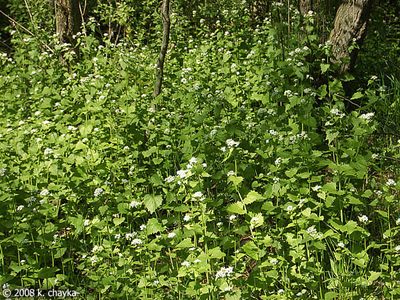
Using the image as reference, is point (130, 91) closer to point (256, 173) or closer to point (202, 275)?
point (256, 173)

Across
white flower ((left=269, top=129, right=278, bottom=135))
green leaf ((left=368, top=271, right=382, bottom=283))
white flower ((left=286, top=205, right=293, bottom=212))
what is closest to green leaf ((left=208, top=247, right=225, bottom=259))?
white flower ((left=286, top=205, right=293, bottom=212))

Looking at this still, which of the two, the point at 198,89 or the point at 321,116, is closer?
the point at 321,116

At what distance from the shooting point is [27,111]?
5258 millimetres

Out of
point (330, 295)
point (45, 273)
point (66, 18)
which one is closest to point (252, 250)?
point (330, 295)

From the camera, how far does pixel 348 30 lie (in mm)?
4984

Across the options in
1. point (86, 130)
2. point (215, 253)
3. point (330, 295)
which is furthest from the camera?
point (86, 130)

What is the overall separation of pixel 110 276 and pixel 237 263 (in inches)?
27.8

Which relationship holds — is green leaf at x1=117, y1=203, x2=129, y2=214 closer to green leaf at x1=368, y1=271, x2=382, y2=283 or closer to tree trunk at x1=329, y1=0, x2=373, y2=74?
green leaf at x1=368, y1=271, x2=382, y2=283

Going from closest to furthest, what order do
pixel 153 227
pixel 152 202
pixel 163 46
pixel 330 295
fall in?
pixel 330 295 < pixel 153 227 < pixel 152 202 < pixel 163 46

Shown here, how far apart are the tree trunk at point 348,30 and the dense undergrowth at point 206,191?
17 cm

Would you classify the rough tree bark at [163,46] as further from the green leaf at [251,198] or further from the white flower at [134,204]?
the green leaf at [251,198]

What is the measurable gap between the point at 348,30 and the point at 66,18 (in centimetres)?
360

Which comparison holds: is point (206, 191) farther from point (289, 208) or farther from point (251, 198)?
point (289, 208)

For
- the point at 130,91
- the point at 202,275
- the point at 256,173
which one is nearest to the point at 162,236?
the point at 202,275
